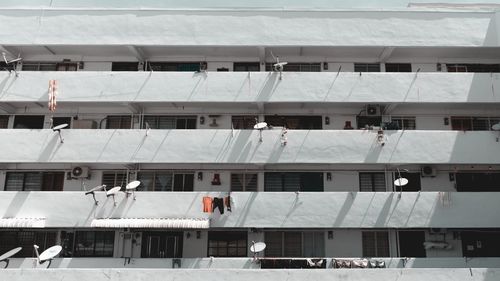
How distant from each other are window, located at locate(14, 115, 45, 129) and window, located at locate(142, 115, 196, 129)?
491cm

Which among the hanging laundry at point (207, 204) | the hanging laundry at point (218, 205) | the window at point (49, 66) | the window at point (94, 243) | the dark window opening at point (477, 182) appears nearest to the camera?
the hanging laundry at point (207, 204)

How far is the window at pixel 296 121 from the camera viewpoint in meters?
22.7

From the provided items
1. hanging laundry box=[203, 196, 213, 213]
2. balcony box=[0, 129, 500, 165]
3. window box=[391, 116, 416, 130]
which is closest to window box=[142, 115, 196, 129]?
balcony box=[0, 129, 500, 165]

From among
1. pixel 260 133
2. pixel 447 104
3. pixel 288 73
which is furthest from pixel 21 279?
pixel 447 104

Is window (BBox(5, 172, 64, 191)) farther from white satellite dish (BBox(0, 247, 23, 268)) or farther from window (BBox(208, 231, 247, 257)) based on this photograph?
window (BBox(208, 231, 247, 257))

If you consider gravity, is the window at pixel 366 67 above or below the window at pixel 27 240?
above

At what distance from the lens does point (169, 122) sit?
75.0 ft

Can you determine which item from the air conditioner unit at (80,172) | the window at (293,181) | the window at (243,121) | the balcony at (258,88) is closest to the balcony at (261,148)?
the air conditioner unit at (80,172)

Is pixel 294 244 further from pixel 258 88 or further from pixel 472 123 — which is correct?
pixel 472 123

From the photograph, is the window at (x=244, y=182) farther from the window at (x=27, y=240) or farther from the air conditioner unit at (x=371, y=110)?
the window at (x=27, y=240)

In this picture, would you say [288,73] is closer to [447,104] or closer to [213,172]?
[213,172]

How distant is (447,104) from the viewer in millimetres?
21859

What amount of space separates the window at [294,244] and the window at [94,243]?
269 inches

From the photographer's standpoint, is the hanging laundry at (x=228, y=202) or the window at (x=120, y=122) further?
the window at (x=120, y=122)
